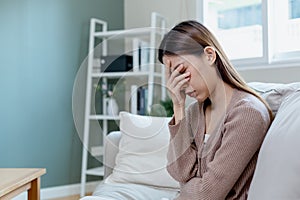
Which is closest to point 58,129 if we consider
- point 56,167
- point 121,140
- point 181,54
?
point 56,167

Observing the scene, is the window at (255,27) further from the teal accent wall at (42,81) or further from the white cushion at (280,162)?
the white cushion at (280,162)

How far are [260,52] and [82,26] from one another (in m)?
1.59

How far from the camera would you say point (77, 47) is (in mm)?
3545

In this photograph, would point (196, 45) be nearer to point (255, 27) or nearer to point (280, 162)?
point (280, 162)

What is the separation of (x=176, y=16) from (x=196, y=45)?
2259 mm

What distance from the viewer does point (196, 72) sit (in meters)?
1.26

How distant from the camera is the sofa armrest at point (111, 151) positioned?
74.6 inches

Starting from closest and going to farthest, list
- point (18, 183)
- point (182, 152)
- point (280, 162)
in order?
point (280, 162) < point (182, 152) < point (18, 183)

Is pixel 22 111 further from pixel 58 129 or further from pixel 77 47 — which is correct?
pixel 77 47

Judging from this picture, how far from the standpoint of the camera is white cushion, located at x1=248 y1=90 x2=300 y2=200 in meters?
0.93

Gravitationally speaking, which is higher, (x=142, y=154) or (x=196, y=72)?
(x=196, y=72)

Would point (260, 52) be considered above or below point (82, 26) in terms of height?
below

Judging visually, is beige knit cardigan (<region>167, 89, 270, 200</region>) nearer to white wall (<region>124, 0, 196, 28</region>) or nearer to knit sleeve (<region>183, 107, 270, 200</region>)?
knit sleeve (<region>183, 107, 270, 200</region>)

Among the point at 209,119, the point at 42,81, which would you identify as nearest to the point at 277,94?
the point at 209,119
